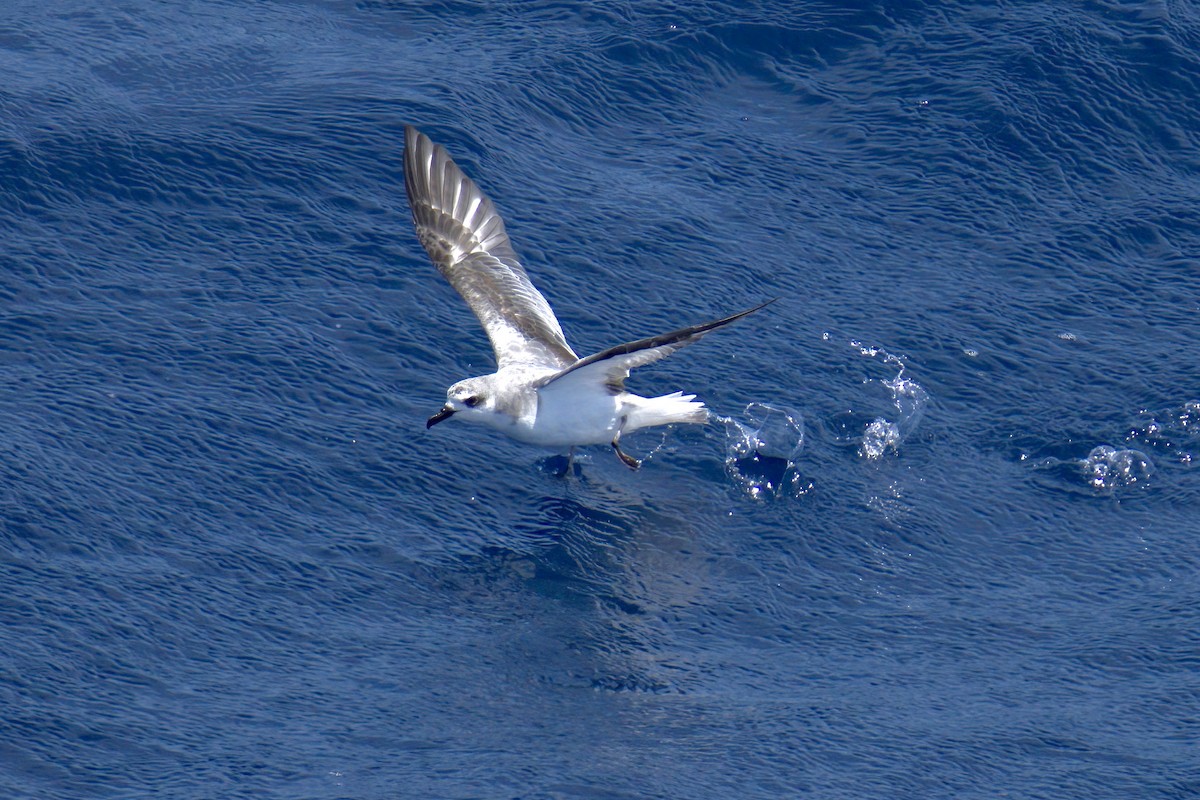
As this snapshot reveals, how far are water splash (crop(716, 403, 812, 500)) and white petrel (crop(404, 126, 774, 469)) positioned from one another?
0.46m

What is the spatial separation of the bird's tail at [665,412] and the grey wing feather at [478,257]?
95 cm

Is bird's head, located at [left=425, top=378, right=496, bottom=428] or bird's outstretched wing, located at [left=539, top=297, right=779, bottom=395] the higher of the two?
bird's outstretched wing, located at [left=539, top=297, right=779, bottom=395]

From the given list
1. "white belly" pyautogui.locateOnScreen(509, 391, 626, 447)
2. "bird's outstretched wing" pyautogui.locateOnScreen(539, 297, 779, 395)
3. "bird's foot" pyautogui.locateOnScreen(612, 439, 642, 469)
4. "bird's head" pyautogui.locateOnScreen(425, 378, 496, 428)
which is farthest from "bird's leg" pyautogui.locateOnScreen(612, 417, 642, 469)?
"bird's head" pyautogui.locateOnScreen(425, 378, 496, 428)

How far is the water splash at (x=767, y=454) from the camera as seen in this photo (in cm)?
1457

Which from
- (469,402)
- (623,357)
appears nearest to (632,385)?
(469,402)

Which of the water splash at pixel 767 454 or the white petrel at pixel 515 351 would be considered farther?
the water splash at pixel 767 454

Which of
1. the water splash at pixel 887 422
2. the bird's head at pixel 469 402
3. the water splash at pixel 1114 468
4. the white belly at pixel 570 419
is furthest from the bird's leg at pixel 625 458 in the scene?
the water splash at pixel 1114 468

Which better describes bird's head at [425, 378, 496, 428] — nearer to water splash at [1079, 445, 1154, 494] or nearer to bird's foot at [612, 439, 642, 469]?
bird's foot at [612, 439, 642, 469]

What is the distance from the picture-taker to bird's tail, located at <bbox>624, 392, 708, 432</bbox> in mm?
14344

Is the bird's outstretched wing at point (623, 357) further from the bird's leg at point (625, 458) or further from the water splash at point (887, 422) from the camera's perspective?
the water splash at point (887, 422)

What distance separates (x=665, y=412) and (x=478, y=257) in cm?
291

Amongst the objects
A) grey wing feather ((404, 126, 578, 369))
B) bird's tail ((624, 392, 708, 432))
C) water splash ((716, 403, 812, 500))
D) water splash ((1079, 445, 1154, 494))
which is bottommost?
water splash ((1079, 445, 1154, 494))

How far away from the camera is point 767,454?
48.8 feet

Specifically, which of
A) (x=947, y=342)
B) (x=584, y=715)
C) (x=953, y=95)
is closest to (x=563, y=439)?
(x=584, y=715)
